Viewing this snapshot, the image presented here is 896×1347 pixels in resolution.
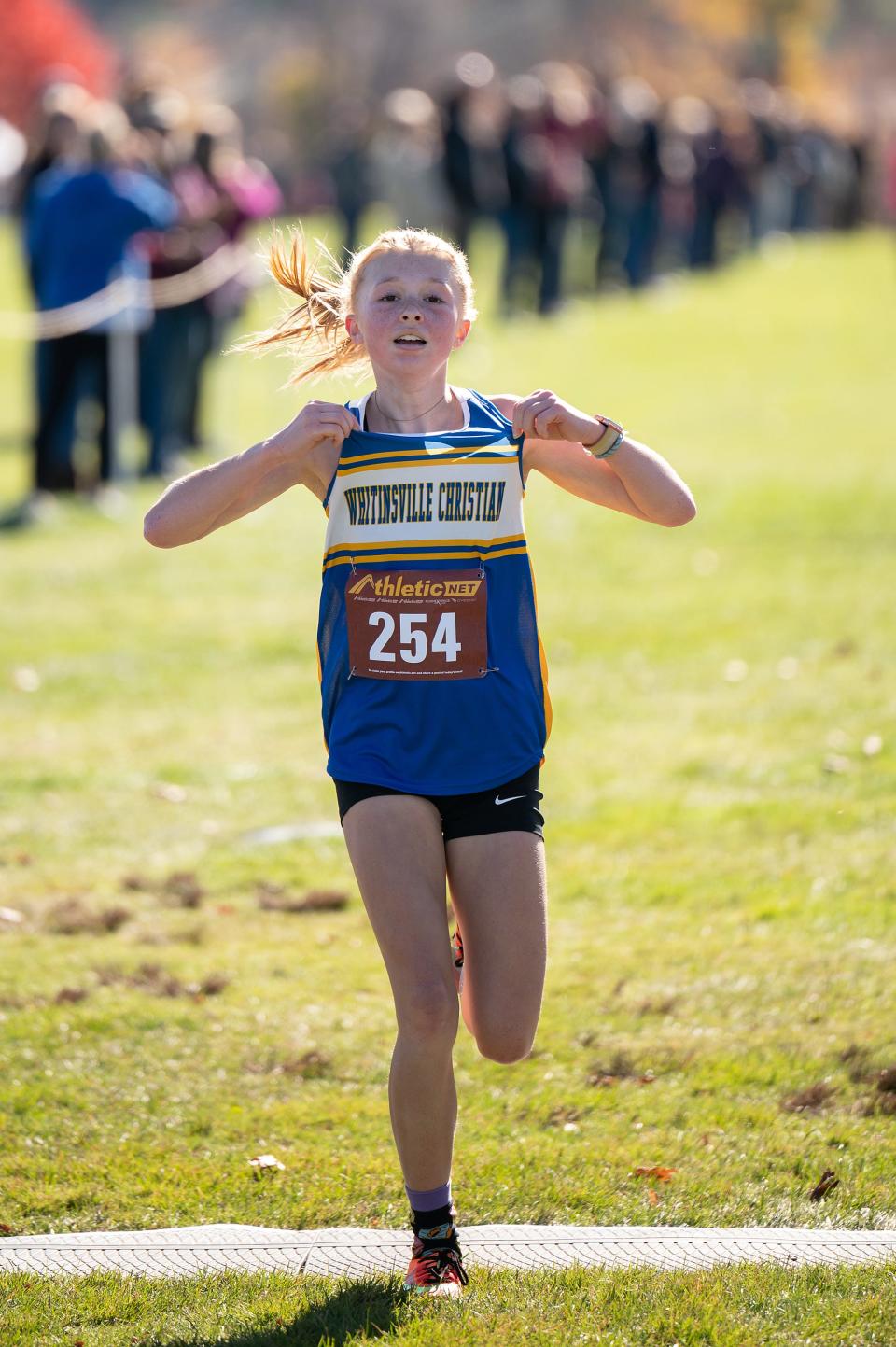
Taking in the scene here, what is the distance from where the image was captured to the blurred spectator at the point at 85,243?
1270 centimetres

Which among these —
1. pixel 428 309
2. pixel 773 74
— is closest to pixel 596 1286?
pixel 428 309

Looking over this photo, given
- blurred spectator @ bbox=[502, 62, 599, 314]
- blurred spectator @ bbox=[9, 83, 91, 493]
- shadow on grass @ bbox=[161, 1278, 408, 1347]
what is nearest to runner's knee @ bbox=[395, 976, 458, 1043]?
shadow on grass @ bbox=[161, 1278, 408, 1347]

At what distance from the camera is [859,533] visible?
13156 mm

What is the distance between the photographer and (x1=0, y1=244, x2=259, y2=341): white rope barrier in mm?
13000

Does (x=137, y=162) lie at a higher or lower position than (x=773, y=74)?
lower

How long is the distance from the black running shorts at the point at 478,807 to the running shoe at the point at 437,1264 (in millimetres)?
797

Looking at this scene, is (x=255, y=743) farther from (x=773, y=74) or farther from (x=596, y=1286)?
(x=773, y=74)

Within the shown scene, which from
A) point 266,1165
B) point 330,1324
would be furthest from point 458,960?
point 266,1165

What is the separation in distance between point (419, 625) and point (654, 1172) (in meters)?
1.48

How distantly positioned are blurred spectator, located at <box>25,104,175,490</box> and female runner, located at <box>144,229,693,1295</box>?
9.08 meters

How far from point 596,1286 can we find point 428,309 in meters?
2.00

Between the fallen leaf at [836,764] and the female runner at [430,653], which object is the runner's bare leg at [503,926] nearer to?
the female runner at [430,653]

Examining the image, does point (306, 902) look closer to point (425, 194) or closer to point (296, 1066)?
point (296, 1066)

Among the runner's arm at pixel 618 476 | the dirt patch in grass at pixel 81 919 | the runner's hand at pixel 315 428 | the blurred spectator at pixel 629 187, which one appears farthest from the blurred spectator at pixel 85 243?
the blurred spectator at pixel 629 187
